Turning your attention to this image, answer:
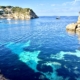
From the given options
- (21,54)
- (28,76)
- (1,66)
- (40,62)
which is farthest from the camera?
(21,54)

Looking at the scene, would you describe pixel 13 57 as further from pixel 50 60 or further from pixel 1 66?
pixel 50 60

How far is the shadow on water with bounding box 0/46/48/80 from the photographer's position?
85.0 ft

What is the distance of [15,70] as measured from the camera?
2872cm

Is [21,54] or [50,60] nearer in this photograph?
[50,60]

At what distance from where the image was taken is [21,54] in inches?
1580

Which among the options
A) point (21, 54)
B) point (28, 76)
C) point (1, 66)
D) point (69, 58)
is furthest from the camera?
point (21, 54)

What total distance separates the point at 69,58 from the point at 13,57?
43.1 ft

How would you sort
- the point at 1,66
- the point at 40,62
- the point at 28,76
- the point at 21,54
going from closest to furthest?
the point at 28,76 < the point at 1,66 < the point at 40,62 < the point at 21,54

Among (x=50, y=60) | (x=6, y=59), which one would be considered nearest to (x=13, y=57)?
(x=6, y=59)

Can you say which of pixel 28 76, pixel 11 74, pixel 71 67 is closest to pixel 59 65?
pixel 71 67

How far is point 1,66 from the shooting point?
100ft

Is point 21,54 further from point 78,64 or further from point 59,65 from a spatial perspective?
point 78,64

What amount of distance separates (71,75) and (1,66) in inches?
531

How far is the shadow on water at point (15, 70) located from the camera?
25.9 metres
